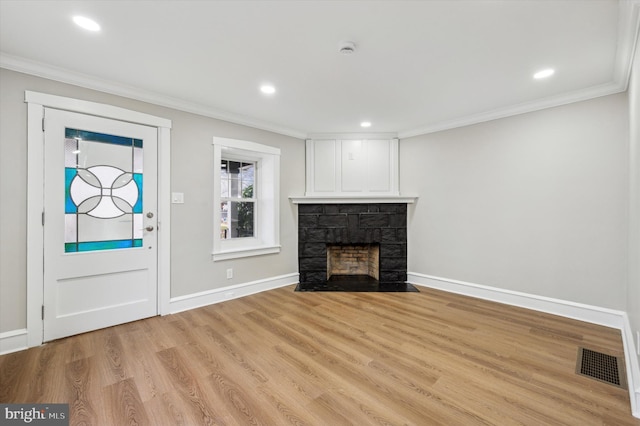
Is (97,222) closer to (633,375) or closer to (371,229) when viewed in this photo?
(371,229)

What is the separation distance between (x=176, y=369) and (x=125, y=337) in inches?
35.7

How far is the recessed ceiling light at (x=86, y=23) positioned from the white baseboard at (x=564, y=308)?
4116 mm

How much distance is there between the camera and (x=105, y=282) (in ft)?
8.97

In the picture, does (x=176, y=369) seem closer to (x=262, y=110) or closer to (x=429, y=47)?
(x=262, y=110)

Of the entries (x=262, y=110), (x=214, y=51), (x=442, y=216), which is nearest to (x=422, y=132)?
(x=442, y=216)

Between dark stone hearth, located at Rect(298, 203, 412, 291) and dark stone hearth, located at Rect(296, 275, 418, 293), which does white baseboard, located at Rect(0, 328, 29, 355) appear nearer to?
dark stone hearth, located at Rect(296, 275, 418, 293)

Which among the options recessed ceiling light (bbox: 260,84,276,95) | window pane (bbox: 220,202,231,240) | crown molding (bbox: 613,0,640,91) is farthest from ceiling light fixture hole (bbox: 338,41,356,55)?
window pane (bbox: 220,202,231,240)

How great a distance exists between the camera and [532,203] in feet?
10.6

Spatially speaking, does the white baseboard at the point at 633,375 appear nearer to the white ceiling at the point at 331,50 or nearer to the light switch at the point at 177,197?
the white ceiling at the point at 331,50

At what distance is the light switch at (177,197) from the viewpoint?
316 cm

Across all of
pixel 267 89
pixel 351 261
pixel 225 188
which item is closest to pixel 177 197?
pixel 225 188

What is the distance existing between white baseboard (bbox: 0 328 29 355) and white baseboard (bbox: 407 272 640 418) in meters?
4.38

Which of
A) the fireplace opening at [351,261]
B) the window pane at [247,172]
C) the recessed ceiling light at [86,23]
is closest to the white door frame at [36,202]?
the recessed ceiling light at [86,23]

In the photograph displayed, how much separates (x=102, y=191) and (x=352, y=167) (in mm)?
3299
